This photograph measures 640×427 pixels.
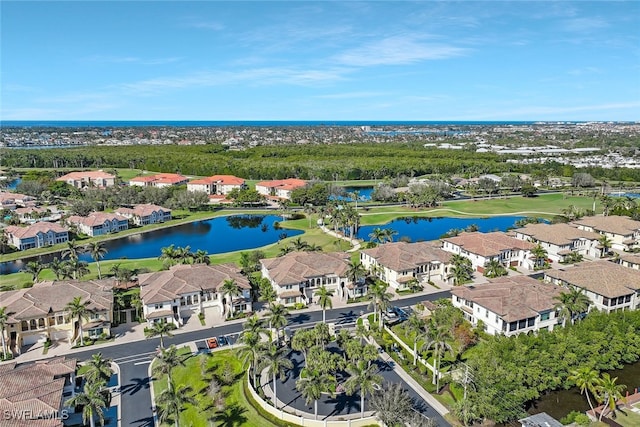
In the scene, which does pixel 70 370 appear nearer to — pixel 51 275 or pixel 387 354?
pixel 387 354

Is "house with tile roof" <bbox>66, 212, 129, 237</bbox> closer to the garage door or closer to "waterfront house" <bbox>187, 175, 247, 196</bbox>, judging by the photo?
"waterfront house" <bbox>187, 175, 247, 196</bbox>

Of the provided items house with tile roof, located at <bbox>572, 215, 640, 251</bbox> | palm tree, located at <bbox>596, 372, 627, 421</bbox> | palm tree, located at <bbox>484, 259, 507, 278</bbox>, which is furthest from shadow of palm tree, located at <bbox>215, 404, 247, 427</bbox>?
house with tile roof, located at <bbox>572, 215, 640, 251</bbox>

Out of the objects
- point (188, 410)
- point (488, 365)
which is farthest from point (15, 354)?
point (488, 365)

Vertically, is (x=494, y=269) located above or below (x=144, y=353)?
above

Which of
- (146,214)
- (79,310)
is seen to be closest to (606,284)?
(79,310)

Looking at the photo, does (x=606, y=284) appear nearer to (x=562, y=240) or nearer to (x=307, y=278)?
(x=562, y=240)

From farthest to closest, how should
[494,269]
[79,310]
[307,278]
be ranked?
1. [494,269]
2. [307,278]
3. [79,310]

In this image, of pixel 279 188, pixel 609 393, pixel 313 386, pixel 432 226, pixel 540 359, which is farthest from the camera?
pixel 279 188
